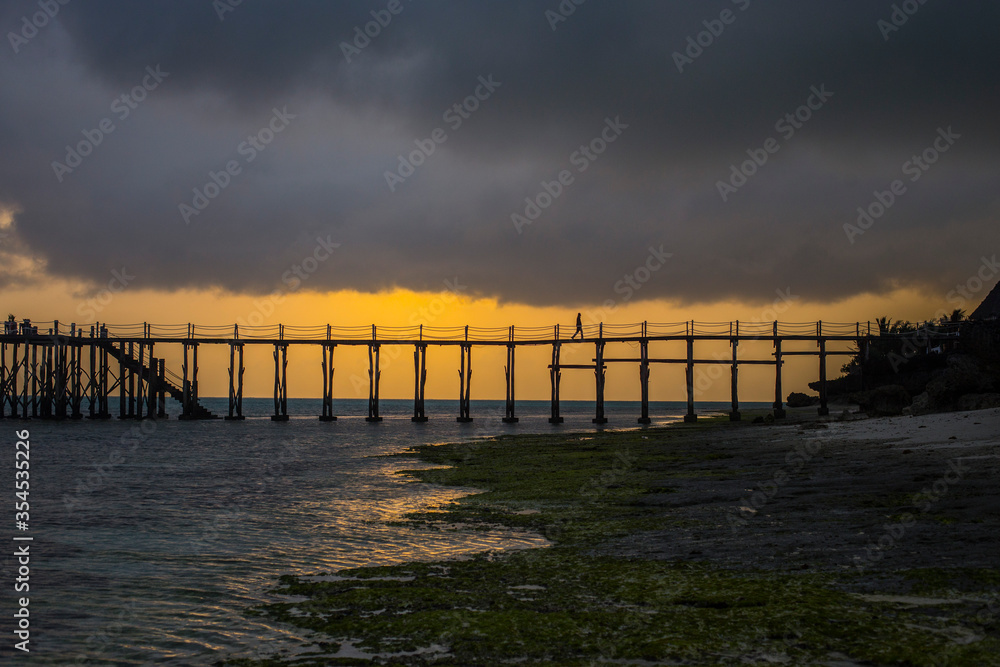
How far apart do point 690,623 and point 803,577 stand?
1832 millimetres

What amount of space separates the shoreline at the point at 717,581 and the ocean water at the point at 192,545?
80cm

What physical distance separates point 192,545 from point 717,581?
27.1ft

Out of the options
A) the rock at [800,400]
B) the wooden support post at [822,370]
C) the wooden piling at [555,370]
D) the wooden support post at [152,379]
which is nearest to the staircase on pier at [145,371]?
the wooden support post at [152,379]

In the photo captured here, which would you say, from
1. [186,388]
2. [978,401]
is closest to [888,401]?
[978,401]

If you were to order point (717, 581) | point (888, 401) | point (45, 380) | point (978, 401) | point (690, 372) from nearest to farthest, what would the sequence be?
1. point (717, 581)
2. point (978, 401)
3. point (888, 401)
4. point (690, 372)
5. point (45, 380)

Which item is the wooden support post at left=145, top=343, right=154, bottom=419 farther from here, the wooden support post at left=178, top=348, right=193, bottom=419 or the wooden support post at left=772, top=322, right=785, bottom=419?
the wooden support post at left=772, top=322, right=785, bottom=419

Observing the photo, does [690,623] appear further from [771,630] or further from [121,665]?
[121,665]

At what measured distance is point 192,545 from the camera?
11961mm

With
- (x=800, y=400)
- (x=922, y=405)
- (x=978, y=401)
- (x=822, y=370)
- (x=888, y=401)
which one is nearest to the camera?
(x=978, y=401)

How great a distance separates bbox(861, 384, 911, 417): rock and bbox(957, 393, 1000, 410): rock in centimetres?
563

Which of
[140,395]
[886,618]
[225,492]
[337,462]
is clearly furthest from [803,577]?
[140,395]

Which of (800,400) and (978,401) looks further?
(800,400)

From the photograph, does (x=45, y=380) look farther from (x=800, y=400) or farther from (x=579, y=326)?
(x=800, y=400)

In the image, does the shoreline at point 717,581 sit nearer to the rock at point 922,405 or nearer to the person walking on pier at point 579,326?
the rock at point 922,405
